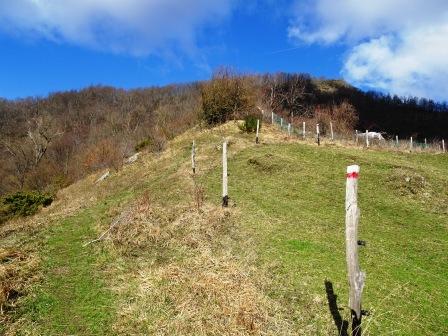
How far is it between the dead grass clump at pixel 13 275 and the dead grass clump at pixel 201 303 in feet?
8.47

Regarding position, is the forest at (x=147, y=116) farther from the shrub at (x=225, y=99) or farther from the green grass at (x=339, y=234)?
the green grass at (x=339, y=234)

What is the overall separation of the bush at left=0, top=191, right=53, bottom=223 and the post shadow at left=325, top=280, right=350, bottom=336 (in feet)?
69.3

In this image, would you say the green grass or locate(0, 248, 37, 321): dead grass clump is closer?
locate(0, 248, 37, 321): dead grass clump

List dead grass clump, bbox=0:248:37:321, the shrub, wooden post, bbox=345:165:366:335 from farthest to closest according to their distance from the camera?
the shrub < dead grass clump, bbox=0:248:37:321 < wooden post, bbox=345:165:366:335

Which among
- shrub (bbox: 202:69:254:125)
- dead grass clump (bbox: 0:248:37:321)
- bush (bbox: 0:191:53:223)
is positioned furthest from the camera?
shrub (bbox: 202:69:254:125)

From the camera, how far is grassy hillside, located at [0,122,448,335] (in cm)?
812

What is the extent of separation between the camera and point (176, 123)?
5025cm

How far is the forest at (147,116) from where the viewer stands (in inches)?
1667

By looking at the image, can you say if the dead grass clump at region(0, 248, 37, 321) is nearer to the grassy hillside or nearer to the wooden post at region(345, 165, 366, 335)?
the grassy hillside

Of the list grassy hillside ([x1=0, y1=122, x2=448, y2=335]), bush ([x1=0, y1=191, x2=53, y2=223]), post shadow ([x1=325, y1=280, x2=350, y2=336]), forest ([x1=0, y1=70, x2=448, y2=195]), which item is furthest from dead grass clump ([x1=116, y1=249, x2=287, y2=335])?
forest ([x1=0, y1=70, x2=448, y2=195])

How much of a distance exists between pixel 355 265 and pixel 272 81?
234 ft

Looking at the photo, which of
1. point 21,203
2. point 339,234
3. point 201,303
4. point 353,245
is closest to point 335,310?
point 201,303

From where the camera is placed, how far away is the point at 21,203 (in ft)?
89.6

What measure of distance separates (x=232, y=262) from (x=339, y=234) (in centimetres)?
473
